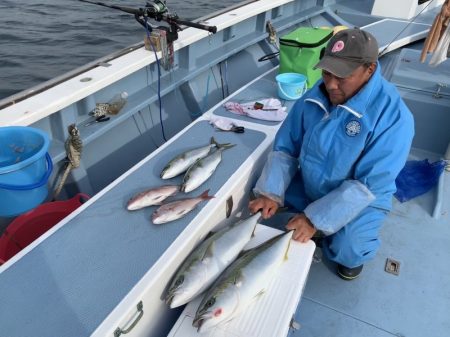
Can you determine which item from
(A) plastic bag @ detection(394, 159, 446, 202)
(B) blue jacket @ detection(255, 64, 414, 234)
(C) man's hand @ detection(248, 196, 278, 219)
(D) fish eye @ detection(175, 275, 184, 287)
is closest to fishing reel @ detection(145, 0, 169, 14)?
(B) blue jacket @ detection(255, 64, 414, 234)

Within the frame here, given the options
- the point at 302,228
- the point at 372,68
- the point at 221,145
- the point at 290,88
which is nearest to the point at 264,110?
the point at 290,88

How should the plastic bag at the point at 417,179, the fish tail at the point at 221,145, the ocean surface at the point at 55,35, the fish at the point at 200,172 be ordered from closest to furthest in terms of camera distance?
the fish at the point at 200,172 < the fish tail at the point at 221,145 < the plastic bag at the point at 417,179 < the ocean surface at the point at 55,35

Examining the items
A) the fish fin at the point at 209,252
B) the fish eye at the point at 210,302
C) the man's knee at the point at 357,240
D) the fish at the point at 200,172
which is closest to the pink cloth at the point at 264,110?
the fish at the point at 200,172

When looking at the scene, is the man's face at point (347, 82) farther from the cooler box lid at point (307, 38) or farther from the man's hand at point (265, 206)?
the cooler box lid at point (307, 38)

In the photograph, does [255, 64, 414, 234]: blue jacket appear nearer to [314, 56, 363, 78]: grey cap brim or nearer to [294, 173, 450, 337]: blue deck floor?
[314, 56, 363, 78]: grey cap brim

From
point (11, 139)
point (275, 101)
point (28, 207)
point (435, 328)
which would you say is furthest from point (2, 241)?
point (435, 328)

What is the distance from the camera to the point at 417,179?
3.43 m

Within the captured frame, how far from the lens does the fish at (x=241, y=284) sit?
5.26 ft

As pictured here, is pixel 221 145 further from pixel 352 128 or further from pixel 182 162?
pixel 352 128

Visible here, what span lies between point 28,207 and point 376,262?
2436 mm

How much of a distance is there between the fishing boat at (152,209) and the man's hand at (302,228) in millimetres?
65

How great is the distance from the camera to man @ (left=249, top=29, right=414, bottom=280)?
207 cm

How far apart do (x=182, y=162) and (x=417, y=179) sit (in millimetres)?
2364

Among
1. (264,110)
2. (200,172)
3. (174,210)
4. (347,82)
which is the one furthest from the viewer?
(264,110)
